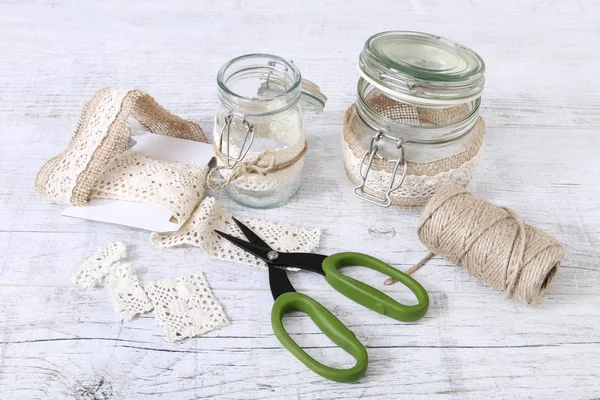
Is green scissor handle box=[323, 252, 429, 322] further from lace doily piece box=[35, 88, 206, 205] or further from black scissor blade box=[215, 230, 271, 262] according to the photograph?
lace doily piece box=[35, 88, 206, 205]

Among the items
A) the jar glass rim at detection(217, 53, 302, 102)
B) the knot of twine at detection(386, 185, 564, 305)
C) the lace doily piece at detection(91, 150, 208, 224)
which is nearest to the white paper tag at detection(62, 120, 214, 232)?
the lace doily piece at detection(91, 150, 208, 224)

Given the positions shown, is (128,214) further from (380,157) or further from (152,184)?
(380,157)

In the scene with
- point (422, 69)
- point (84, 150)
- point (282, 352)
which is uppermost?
point (422, 69)

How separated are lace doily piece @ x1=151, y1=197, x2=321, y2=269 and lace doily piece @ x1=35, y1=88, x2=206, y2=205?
0.37 ft

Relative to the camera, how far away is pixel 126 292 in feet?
2.45

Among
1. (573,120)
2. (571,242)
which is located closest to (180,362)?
(571,242)

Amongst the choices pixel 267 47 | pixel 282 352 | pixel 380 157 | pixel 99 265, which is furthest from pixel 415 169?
pixel 267 47

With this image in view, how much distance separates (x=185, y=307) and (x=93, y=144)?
254 mm

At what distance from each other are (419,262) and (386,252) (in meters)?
0.04

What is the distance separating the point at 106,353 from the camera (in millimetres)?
693

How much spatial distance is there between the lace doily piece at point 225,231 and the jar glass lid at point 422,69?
0.20 metres

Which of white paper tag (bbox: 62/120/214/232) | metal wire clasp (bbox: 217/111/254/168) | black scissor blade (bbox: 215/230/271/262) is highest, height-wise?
metal wire clasp (bbox: 217/111/254/168)

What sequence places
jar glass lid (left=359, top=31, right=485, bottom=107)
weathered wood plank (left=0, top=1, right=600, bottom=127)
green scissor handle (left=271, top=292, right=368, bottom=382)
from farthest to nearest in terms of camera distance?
weathered wood plank (left=0, top=1, right=600, bottom=127), jar glass lid (left=359, top=31, right=485, bottom=107), green scissor handle (left=271, top=292, right=368, bottom=382)

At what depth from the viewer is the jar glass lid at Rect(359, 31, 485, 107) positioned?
0.76 m
